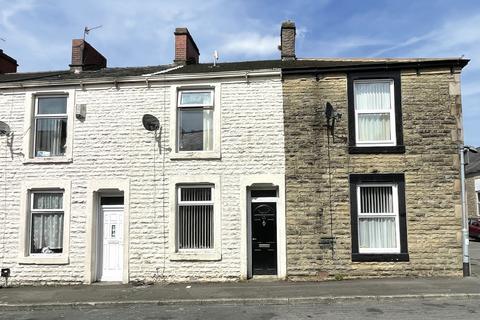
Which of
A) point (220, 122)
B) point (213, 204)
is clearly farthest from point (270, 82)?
point (213, 204)

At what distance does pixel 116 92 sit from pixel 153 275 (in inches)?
205

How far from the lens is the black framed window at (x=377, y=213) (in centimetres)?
1273

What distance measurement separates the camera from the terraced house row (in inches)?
503

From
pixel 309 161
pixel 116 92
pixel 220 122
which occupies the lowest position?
pixel 309 161

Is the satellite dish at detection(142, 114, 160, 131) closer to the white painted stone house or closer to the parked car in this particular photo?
the white painted stone house

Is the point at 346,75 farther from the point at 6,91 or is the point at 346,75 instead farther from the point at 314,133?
the point at 6,91

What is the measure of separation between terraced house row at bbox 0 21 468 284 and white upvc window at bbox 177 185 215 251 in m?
0.04

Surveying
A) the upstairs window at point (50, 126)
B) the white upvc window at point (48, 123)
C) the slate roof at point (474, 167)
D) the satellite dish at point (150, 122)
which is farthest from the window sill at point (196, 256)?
the slate roof at point (474, 167)

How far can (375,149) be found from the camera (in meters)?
12.9

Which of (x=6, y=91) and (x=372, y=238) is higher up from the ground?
(x=6, y=91)

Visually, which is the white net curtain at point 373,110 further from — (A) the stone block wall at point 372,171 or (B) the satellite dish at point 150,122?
(B) the satellite dish at point 150,122

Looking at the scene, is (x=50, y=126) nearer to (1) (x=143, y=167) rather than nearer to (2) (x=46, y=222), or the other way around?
(2) (x=46, y=222)

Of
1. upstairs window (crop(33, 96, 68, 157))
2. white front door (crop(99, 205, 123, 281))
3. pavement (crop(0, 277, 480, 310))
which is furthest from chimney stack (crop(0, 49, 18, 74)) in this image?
pavement (crop(0, 277, 480, 310))

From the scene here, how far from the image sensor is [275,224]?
13195 millimetres
